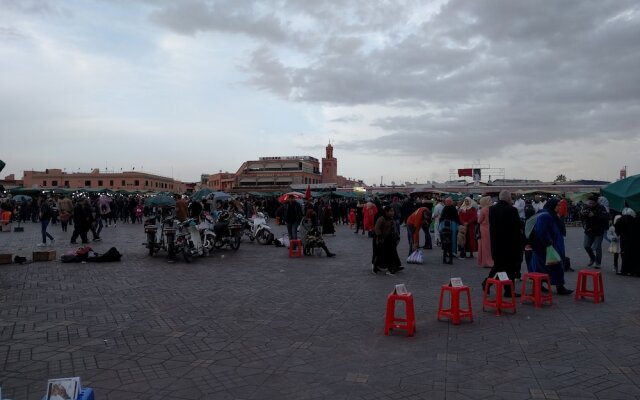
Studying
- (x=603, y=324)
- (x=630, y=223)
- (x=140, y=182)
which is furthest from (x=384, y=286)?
(x=140, y=182)

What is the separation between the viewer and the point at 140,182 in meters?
89.4

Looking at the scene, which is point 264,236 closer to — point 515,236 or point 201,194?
point 201,194

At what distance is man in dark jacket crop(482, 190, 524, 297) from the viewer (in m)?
7.94

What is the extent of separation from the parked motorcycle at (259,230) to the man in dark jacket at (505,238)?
34.2 feet

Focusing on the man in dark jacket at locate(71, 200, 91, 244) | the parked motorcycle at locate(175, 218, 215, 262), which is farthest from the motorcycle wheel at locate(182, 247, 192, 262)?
the man in dark jacket at locate(71, 200, 91, 244)

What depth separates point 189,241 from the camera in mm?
12688

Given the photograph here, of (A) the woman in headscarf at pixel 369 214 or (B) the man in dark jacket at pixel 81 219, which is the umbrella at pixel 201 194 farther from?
(A) the woman in headscarf at pixel 369 214

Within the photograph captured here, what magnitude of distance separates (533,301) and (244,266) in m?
6.73

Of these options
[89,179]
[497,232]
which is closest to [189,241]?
[497,232]

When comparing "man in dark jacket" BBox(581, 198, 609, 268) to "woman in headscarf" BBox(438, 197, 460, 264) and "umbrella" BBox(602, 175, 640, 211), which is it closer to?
"umbrella" BBox(602, 175, 640, 211)

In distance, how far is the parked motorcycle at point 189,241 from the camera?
12.5m

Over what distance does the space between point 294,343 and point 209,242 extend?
9.36m

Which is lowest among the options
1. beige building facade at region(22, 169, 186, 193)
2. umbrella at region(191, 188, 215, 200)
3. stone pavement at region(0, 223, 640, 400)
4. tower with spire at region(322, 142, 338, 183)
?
stone pavement at region(0, 223, 640, 400)

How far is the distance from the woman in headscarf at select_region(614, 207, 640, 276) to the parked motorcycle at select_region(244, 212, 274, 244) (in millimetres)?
10940
